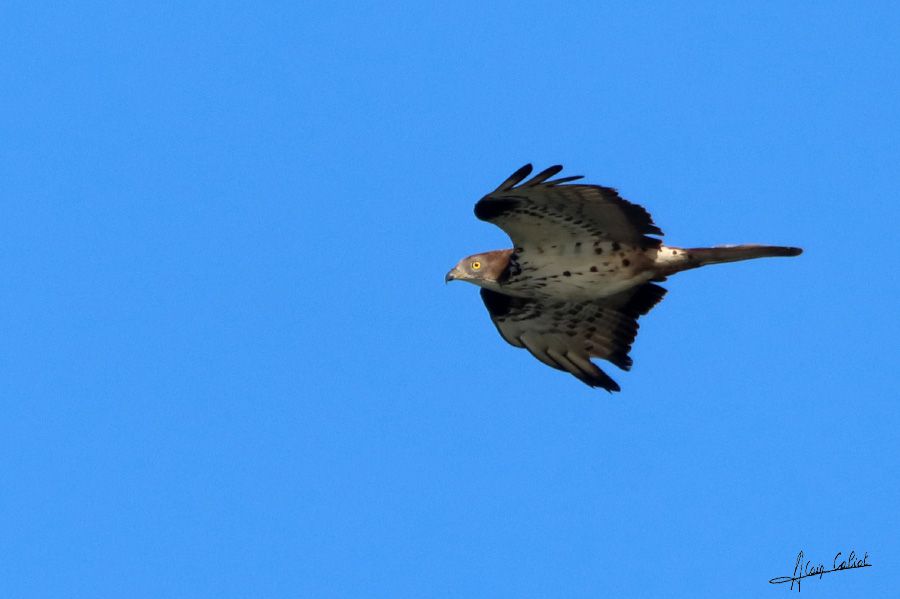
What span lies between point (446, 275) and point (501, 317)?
0.88 metres

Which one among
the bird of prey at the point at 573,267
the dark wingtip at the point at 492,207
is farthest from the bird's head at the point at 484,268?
the dark wingtip at the point at 492,207

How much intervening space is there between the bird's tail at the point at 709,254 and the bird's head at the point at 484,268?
4.97ft

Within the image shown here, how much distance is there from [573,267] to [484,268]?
880 millimetres

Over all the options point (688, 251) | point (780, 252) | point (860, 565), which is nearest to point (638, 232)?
point (688, 251)

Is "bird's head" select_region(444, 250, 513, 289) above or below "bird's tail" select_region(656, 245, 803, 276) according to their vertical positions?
above

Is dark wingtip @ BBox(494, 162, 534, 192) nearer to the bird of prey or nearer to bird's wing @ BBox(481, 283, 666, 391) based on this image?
the bird of prey

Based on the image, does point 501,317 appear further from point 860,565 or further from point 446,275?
point 860,565

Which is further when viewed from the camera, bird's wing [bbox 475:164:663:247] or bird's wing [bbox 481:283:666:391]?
bird's wing [bbox 481:283:666:391]

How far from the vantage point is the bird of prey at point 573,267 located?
1262cm

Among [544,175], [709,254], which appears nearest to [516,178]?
[544,175]

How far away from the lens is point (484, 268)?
44.4 feet

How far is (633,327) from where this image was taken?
13914 millimetres

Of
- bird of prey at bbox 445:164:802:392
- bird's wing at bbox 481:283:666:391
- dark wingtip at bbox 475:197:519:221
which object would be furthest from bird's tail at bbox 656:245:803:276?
dark wingtip at bbox 475:197:519:221

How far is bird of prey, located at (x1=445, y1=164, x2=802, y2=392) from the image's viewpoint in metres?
12.6
